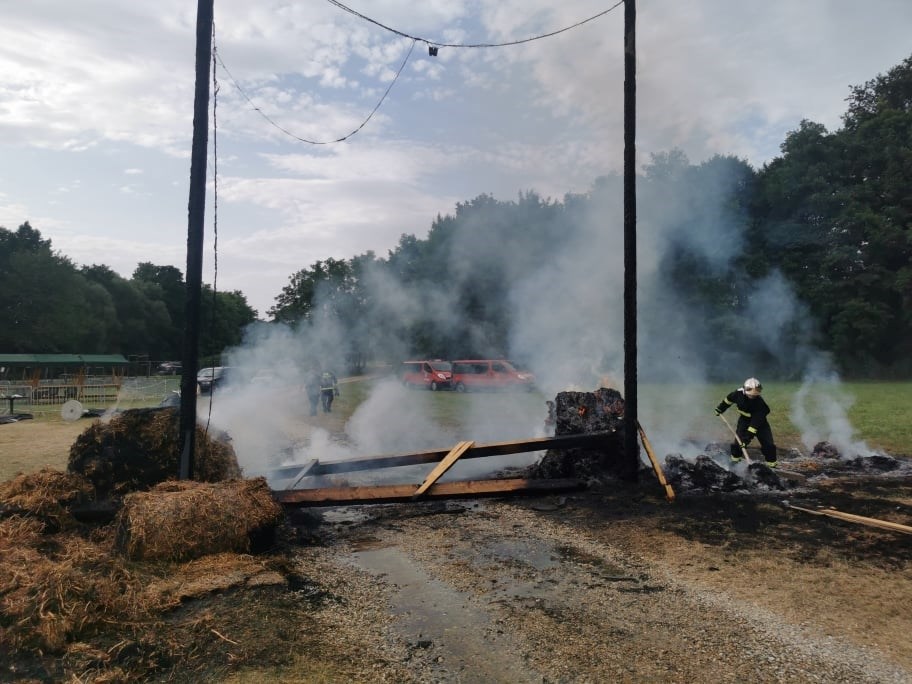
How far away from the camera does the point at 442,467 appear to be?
816 cm

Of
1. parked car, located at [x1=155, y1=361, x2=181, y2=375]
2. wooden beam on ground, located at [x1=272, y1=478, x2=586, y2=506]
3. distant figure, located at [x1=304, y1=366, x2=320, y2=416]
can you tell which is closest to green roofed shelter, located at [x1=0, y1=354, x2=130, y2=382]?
parked car, located at [x1=155, y1=361, x2=181, y2=375]

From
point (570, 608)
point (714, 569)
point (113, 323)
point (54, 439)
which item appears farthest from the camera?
point (113, 323)

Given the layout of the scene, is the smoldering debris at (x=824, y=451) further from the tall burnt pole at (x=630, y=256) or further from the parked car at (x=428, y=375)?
the parked car at (x=428, y=375)

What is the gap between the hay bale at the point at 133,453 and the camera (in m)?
6.91

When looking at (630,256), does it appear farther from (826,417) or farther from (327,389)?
(327,389)

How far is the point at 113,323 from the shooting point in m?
64.9

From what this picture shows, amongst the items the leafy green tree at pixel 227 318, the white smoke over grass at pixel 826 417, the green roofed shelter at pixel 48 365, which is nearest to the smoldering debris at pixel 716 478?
the white smoke over grass at pixel 826 417

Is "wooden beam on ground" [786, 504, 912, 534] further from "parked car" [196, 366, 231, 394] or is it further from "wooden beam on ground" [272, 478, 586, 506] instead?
"parked car" [196, 366, 231, 394]

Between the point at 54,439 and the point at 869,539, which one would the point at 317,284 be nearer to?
the point at 54,439

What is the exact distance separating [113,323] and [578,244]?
5801 centimetres

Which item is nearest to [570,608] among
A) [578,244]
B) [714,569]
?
[714,569]

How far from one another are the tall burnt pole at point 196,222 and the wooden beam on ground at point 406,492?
1.37 m

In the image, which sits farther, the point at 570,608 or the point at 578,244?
the point at 578,244

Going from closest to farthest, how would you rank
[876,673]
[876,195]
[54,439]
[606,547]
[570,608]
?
[876,673]
[570,608]
[606,547]
[54,439]
[876,195]
